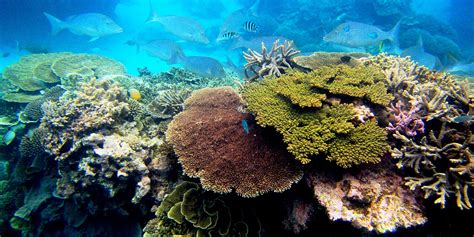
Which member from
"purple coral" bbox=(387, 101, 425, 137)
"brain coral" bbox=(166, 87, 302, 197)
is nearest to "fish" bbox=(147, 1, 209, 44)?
"brain coral" bbox=(166, 87, 302, 197)

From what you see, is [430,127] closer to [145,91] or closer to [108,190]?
[108,190]

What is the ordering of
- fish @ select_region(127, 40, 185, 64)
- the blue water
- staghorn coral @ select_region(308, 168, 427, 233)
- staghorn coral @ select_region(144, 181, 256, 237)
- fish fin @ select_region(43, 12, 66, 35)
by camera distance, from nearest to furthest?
staghorn coral @ select_region(308, 168, 427, 233)
staghorn coral @ select_region(144, 181, 256, 237)
the blue water
fish @ select_region(127, 40, 185, 64)
fish fin @ select_region(43, 12, 66, 35)

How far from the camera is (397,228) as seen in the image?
2.47 metres

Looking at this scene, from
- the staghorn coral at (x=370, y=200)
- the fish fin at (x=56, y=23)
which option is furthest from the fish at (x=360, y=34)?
the fish fin at (x=56, y=23)

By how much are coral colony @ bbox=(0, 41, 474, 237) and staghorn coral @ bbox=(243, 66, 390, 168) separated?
16mm

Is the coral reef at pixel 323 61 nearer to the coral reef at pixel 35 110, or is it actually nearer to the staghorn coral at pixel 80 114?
the staghorn coral at pixel 80 114

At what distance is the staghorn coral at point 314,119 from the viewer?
2.58 metres

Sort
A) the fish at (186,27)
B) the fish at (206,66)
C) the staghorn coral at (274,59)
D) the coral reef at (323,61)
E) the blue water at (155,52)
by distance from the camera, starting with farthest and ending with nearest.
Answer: the fish at (186,27) → the fish at (206,66) → the staghorn coral at (274,59) → the coral reef at (323,61) → the blue water at (155,52)

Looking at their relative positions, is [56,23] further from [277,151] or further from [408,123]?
[408,123]

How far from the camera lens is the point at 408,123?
291cm

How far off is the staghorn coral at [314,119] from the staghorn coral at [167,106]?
1931 millimetres

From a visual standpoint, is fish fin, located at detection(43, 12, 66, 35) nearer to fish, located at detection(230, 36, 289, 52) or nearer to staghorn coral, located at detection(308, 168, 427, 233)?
fish, located at detection(230, 36, 289, 52)

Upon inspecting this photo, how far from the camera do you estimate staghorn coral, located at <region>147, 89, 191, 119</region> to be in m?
4.73

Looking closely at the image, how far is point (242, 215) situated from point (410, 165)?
2.17m
